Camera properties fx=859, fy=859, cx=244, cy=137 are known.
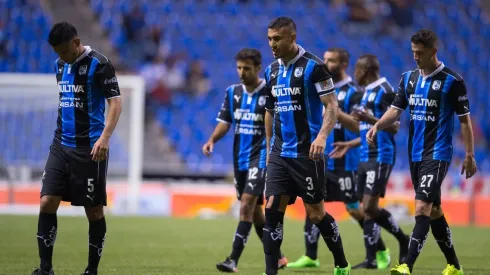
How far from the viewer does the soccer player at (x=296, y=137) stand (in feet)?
25.5

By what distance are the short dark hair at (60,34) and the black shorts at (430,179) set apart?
3537 mm

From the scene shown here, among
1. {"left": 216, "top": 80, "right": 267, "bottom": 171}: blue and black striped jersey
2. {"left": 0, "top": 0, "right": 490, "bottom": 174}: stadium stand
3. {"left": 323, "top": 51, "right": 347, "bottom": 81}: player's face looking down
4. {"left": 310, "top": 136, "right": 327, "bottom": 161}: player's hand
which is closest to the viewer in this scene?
{"left": 310, "top": 136, "right": 327, "bottom": 161}: player's hand

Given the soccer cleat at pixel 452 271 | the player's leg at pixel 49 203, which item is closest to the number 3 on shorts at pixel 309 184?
the soccer cleat at pixel 452 271

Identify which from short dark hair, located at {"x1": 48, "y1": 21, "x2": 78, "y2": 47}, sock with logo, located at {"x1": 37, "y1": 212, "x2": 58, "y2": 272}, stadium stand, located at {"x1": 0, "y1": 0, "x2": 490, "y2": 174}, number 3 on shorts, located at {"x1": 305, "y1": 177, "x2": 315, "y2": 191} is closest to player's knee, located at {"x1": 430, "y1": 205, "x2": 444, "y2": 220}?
number 3 on shorts, located at {"x1": 305, "y1": 177, "x2": 315, "y2": 191}

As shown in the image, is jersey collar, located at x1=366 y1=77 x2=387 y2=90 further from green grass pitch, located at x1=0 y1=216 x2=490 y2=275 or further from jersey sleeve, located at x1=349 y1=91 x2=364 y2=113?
green grass pitch, located at x1=0 y1=216 x2=490 y2=275

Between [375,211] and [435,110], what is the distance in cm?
244

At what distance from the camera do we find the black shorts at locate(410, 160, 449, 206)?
26.7ft

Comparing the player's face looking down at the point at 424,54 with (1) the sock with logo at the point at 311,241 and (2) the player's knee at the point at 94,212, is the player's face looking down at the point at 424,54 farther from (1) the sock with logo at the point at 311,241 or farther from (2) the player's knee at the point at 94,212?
(2) the player's knee at the point at 94,212

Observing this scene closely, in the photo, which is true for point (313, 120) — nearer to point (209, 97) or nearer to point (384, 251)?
point (384, 251)

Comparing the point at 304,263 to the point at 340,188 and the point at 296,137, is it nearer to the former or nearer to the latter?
the point at 340,188

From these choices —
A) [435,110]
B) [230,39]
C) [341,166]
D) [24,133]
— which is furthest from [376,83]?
[230,39]

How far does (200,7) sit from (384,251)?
20.5 metres

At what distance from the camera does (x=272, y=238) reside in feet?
25.4

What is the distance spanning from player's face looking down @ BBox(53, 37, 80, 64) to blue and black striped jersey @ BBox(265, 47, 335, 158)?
6.06ft
